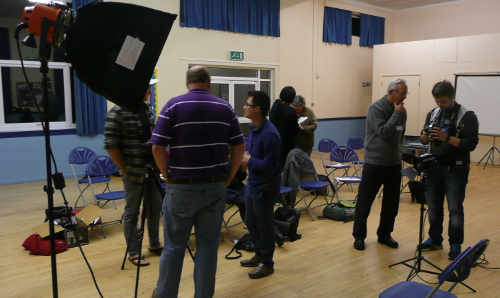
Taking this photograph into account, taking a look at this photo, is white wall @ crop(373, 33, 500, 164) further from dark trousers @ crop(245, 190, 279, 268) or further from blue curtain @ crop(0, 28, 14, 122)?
blue curtain @ crop(0, 28, 14, 122)

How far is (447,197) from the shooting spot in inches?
146

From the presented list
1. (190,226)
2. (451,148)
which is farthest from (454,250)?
(190,226)

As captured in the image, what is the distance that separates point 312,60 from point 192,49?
3.71m

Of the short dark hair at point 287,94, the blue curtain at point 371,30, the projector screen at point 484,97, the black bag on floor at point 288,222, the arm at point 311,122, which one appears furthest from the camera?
the blue curtain at point 371,30

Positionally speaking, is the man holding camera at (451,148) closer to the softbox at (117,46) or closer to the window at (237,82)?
the softbox at (117,46)

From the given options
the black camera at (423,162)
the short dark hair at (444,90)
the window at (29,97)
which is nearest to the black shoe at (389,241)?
the black camera at (423,162)

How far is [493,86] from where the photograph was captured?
9.03 m

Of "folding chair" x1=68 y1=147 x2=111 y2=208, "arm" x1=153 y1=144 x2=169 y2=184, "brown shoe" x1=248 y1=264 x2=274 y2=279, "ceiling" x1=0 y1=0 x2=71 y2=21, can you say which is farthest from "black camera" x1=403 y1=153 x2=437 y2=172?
"ceiling" x1=0 y1=0 x2=71 y2=21

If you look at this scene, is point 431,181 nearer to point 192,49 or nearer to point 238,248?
point 238,248

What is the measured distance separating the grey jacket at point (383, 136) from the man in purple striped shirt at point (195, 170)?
1.73 metres

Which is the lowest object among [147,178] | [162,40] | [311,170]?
[311,170]

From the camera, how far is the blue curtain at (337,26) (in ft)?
36.0

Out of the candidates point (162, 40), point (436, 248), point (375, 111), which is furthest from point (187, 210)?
point (436, 248)

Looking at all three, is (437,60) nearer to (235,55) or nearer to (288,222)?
(235,55)
